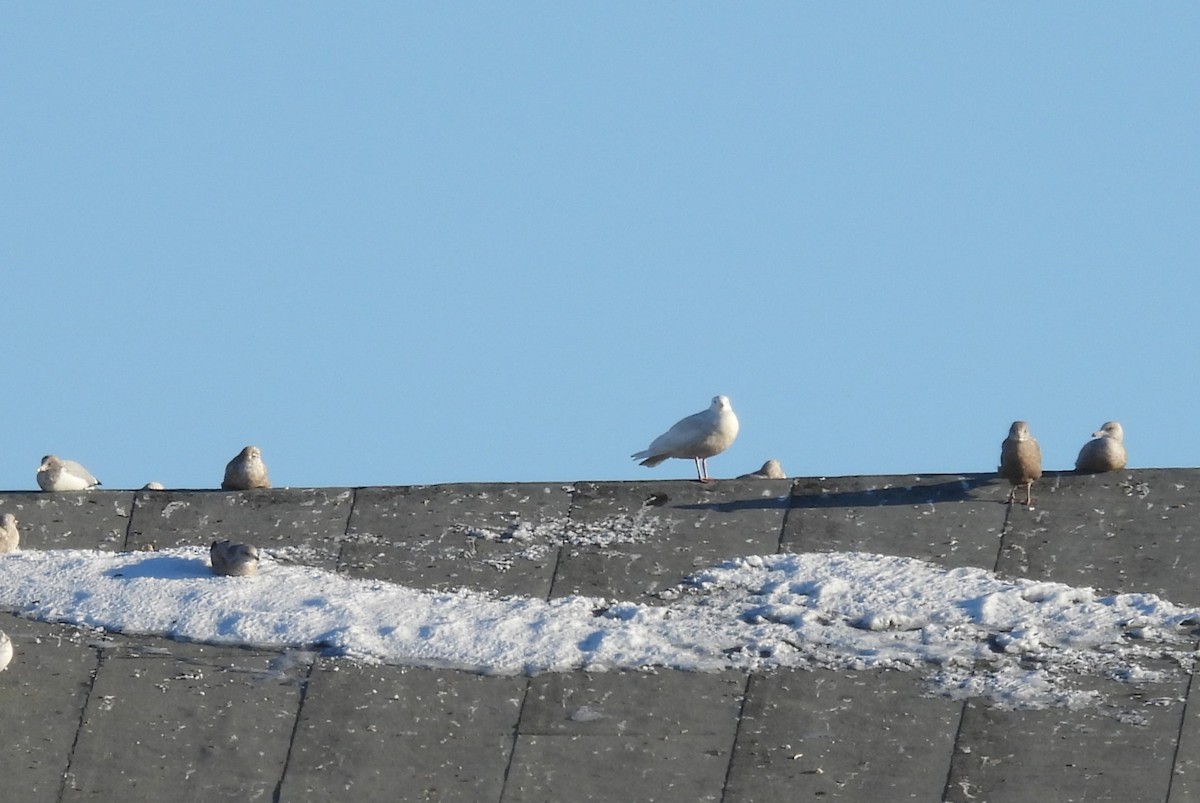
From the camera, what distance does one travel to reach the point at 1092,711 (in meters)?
9.58

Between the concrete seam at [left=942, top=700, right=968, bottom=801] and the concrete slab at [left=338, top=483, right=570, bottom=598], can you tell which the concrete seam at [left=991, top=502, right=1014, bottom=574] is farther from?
the concrete slab at [left=338, top=483, right=570, bottom=598]

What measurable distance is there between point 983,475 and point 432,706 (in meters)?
3.83

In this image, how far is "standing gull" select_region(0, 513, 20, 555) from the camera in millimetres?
11883

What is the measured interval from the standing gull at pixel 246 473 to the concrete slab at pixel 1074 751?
500 cm

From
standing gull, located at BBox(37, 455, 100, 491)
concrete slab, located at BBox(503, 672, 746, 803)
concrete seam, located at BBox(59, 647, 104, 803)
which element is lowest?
concrete seam, located at BBox(59, 647, 104, 803)

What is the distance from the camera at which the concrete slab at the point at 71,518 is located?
1209 centimetres

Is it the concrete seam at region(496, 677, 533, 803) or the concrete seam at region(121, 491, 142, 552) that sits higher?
the concrete seam at region(121, 491, 142, 552)

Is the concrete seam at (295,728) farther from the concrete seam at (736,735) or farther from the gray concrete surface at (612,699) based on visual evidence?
the concrete seam at (736,735)

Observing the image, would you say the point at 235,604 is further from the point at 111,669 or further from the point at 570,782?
the point at 570,782

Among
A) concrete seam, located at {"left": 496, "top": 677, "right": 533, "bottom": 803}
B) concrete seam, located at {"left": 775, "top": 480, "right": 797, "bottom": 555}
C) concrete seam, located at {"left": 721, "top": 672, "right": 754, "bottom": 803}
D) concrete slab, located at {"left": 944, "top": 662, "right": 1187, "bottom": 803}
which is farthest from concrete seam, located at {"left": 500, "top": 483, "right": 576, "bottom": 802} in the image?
concrete slab, located at {"left": 944, "top": 662, "right": 1187, "bottom": 803}

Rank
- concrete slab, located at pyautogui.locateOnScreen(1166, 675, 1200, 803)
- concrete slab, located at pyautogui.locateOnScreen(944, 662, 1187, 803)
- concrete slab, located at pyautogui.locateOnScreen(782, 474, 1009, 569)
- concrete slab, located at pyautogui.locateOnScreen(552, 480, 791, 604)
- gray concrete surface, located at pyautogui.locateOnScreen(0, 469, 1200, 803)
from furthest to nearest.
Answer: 1. concrete slab, located at pyautogui.locateOnScreen(782, 474, 1009, 569)
2. concrete slab, located at pyautogui.locateOnScreen(552, 480, 791, 604)
3. gray concrete surface, located at pyautogui.locateOnScreen(0, 469, 1200, 803)
4. concrete slab, located at pyautogui.locateOnScreen(944, 662, 1187, 803)
5. concrete slab, located at pyautogui.locateOnScreen(1166, 675, 1200, 803)

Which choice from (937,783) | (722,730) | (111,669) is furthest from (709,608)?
(111,669)

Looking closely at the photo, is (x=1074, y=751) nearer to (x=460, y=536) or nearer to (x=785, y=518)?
(x=785, y=518)

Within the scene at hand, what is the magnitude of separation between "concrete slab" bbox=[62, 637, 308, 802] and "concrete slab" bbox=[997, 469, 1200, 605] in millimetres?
3880
